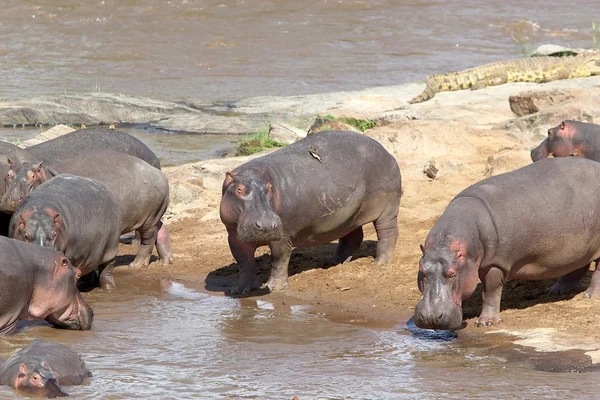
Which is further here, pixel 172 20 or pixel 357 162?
pixel 172 20

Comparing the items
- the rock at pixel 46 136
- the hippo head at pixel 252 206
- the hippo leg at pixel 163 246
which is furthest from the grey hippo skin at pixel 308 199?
the rock at pixel 46 136

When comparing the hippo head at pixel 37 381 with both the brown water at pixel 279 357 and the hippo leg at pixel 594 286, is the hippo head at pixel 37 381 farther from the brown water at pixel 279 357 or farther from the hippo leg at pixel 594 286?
the hippo leg at pixel 594 286

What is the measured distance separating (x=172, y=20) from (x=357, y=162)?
786 inches

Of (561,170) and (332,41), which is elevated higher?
(561,170)

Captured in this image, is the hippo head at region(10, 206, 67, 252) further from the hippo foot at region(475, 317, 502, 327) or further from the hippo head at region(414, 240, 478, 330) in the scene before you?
the hippo foot at region(475, 317, 502, 327)

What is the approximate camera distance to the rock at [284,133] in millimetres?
14297

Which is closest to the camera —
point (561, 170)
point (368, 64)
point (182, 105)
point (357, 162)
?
point (561, 170)

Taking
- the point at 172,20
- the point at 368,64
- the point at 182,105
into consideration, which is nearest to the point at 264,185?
the point at 182,105

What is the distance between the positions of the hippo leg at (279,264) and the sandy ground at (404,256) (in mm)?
101

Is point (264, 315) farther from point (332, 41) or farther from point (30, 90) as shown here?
point (332, 41)

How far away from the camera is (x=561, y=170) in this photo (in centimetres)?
841

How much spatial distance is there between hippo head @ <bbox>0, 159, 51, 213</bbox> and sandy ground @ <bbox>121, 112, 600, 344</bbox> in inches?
63.3

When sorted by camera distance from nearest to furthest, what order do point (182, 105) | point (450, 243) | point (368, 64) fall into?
point (450, 243)
point (182, 105)
point (368, 64)

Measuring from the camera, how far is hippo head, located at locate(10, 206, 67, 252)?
8.39 metres
